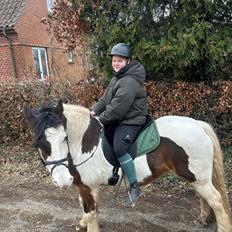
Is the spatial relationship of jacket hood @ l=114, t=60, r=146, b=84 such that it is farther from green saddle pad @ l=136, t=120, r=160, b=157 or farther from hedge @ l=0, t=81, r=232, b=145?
hedge @ l=0, t=81, r=232, b=145

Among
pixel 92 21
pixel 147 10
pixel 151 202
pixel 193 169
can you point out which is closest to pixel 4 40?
pixel 92 21

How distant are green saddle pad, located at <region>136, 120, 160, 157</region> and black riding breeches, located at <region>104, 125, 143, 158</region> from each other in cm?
7

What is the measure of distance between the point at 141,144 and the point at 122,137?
24cm

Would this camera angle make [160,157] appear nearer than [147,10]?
Yes

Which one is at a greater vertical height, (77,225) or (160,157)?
(160,157)

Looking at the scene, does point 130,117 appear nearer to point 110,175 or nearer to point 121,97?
point 121,97

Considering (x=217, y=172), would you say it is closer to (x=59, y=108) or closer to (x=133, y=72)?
(x=133, y=72)

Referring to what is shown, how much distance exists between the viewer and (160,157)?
12.1 feet

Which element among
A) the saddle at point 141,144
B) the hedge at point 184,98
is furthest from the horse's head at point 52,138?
the hedge at point 184,98

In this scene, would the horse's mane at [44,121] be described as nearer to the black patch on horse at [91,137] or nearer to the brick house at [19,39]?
the black patch on horse at [91,137]

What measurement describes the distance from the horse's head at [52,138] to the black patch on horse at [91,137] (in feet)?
1.22

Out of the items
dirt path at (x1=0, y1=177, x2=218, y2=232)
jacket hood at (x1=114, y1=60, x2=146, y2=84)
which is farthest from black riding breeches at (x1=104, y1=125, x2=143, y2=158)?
dirt path at (x1=0, y1=177, x2=218, y2=232)

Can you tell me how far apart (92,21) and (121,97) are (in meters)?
3.17

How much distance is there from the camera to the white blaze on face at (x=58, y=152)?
3238 millimetres
